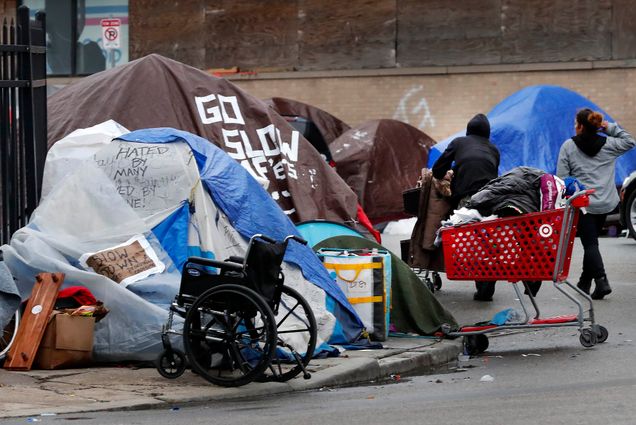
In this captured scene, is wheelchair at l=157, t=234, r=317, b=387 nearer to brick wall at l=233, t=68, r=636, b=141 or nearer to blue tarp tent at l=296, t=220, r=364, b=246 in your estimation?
blue tarp tent at l=296, t=220, r=364, b=246

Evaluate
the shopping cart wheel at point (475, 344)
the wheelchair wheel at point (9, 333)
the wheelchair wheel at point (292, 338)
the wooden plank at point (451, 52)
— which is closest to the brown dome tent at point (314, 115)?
the wooden plank at point (451, 52)

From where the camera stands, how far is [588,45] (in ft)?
87.5

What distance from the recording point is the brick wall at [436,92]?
26359 mm

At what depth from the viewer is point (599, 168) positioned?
40.2ft

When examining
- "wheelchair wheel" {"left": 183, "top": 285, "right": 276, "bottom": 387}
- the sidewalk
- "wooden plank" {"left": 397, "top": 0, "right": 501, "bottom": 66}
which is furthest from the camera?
"wooden plank" {"left": 397, "top": 0, "right": 501, "bottom": 66}

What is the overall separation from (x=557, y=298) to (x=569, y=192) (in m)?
3.00

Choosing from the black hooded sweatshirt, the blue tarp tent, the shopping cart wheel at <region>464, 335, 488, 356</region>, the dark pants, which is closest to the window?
the black hooded sweatshirt

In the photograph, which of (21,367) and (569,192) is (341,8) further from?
(21,367)

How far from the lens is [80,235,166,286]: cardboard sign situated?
8828 mm

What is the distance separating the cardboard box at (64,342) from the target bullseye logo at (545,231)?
131 inches

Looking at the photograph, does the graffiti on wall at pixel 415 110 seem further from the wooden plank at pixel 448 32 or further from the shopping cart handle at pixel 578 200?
the shopping cart handle at pixel 578 200

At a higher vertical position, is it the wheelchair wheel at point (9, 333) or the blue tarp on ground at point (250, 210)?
the blue tarp on ground at point (250, 210)

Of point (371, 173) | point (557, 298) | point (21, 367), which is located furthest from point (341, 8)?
point (21, 367)

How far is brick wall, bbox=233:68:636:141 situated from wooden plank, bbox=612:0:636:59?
0.39 meters
